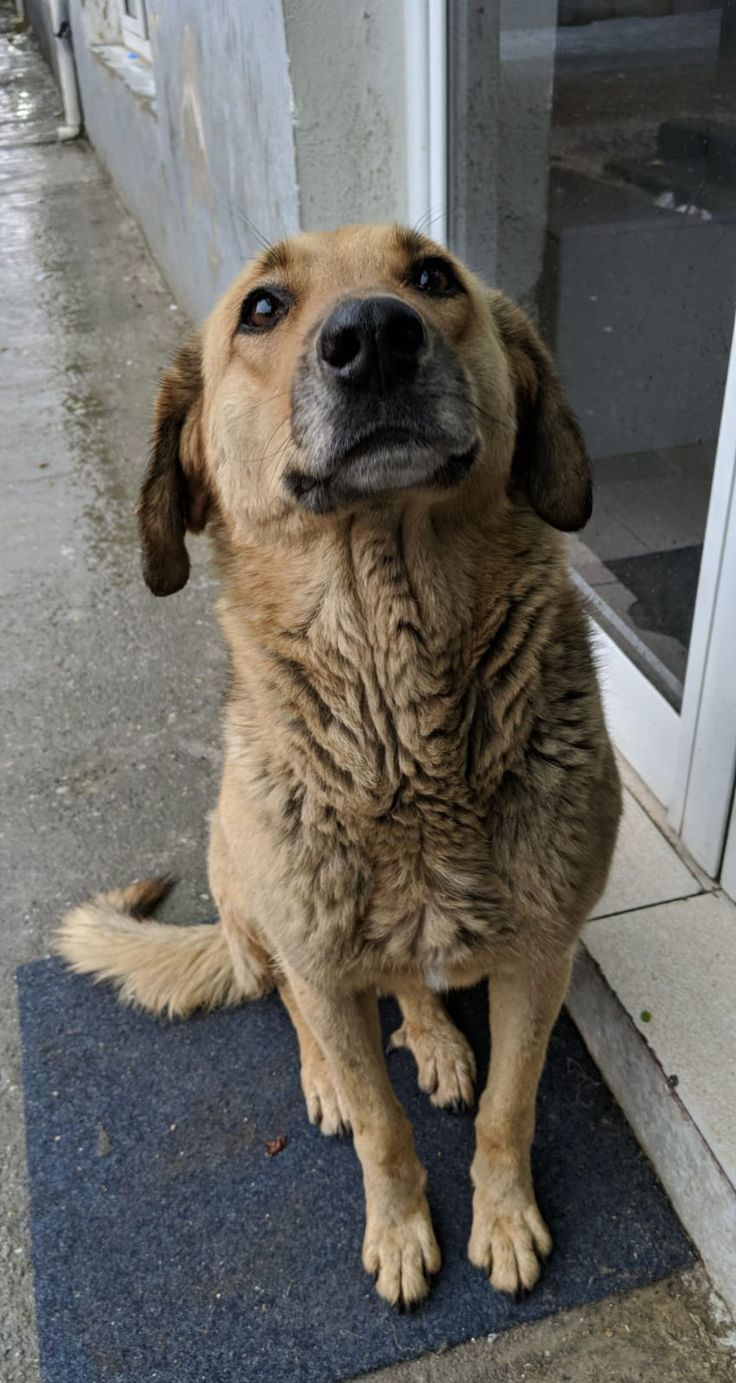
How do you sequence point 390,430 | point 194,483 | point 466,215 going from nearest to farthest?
point 390,430, point 194,483, point 466,215

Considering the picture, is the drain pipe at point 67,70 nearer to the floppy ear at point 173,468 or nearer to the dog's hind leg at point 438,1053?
the floppy ear at point 173,468

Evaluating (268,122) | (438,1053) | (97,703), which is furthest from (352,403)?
(268,122)

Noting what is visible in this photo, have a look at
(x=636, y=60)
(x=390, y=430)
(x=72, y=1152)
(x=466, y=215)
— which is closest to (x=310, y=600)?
(x=390, y=430)

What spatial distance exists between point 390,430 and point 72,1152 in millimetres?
1648

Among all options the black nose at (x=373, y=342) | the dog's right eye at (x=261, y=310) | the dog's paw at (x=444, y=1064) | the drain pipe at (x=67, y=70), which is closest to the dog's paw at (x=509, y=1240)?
the dog's paw at (x=444, y=1064)

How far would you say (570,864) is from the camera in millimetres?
1735

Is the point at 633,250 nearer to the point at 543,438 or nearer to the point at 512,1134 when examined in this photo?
the point at 543,438

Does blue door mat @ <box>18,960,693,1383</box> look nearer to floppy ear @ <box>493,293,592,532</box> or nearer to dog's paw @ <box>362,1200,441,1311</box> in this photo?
dog's paw @ <box>362,1200,441,1311</box>

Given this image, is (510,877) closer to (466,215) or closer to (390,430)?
(390,430)

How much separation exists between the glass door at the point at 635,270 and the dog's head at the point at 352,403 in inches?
22.7

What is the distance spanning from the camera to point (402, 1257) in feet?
6.40

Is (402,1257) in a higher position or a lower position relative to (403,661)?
lower

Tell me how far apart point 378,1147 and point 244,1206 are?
37 centimetres

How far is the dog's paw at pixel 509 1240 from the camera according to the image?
1.93 m
